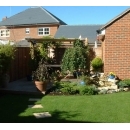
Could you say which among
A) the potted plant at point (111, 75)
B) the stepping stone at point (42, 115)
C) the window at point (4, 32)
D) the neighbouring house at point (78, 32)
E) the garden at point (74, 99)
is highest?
the window at point (4, 32)

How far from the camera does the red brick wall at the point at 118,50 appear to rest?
1370cm

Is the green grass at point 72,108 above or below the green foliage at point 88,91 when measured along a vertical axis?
below

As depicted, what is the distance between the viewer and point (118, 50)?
13.8m

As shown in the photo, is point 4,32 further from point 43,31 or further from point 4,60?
point 4,60

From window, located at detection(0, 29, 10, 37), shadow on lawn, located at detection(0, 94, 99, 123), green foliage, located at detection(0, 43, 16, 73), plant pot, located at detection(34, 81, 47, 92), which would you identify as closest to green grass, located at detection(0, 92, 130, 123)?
shadow on lawn, located at detection(0, 94, 99, 123)

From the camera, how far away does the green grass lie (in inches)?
279

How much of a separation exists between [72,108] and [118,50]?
6478mm

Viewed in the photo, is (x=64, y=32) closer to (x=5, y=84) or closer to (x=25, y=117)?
(x=5, y=84)

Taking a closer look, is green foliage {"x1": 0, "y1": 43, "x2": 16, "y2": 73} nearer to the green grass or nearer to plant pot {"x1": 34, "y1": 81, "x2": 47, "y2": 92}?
the green grass

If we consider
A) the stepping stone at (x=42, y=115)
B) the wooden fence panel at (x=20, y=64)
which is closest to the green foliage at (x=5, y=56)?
the wooden fence panel at (x=20, y=64)

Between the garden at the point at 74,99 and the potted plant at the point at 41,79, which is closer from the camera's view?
the garden at the point at 74,99

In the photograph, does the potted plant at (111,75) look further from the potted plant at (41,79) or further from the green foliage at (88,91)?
the potted plant at (41,79)

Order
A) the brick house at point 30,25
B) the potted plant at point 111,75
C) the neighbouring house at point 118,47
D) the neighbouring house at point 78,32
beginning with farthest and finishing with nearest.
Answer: the brick house at point 30,25 < the neighbouring house at point 78,32 < the neighbouring house at point 118,47 < the potted plant at point 111,75

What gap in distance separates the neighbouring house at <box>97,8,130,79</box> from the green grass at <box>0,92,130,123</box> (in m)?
3.09
